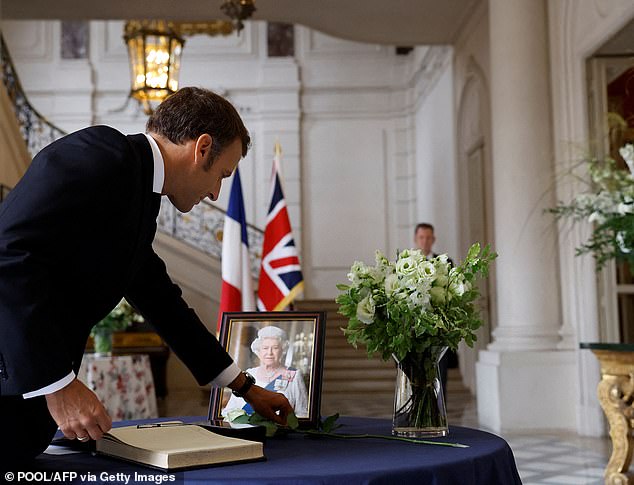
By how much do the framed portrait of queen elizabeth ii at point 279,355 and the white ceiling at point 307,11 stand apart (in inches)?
310

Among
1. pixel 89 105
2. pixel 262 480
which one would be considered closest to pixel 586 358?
pixel 262 480

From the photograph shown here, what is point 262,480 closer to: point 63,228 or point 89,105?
point 63,228

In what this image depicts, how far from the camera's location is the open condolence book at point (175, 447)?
4.72ft

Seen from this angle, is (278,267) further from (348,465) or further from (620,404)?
(348,465)

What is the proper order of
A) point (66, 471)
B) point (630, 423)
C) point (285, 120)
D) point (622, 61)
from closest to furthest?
point (66, 471)
point (630, 423)
point (622, 61)
point (285, 120)

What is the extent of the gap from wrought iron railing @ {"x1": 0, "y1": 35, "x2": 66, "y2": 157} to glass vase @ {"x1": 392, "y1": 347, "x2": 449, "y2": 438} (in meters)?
8.86

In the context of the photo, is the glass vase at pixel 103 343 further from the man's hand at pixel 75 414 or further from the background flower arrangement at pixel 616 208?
the man's hand at pixel 75 414

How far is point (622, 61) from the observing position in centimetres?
724

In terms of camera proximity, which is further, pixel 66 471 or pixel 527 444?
pixel 527 444

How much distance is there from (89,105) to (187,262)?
409 cm

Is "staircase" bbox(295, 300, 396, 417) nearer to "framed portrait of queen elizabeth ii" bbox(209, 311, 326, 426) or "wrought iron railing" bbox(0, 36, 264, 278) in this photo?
"wrought iron railing" bbox(0, 36, 264, 278)

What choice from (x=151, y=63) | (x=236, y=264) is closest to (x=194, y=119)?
(x=236, y=264)

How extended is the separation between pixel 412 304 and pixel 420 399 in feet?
0.71

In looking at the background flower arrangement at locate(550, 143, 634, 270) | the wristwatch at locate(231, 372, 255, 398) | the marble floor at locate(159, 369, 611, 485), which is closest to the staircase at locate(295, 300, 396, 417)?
the marble floor at locate(159, 369, 611, 485)
